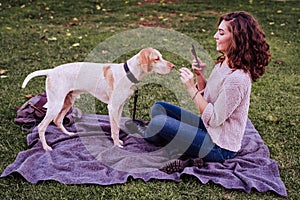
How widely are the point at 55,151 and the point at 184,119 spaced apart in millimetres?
1260

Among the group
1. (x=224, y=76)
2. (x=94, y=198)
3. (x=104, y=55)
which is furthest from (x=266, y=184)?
(x=104, y=55)

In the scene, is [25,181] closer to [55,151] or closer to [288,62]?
[55,151]

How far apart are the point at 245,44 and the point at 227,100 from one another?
0.48 meters

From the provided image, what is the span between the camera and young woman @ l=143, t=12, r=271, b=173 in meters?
3.35

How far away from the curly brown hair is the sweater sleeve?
0.14 m

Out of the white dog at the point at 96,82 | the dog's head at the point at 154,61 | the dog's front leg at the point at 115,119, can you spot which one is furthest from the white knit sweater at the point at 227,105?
the dog's front leg at the point at 115,119

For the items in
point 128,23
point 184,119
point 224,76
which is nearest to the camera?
point 224,76

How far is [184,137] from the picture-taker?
144 inches

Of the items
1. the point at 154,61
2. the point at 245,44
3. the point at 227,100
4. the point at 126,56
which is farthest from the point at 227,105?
the point at 126,56

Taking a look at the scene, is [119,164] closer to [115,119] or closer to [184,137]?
[115,119]

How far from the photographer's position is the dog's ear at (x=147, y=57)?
3.51 metres

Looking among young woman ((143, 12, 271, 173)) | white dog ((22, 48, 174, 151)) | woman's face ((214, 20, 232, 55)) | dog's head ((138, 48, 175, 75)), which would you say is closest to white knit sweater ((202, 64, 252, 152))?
young woman ((143, 12, 271, 173))

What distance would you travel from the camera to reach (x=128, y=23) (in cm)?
923

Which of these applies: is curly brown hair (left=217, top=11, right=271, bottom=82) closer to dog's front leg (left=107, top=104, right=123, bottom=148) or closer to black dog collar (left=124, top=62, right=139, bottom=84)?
black dog collar (left=124, top=62, right=139, bottom=84)
